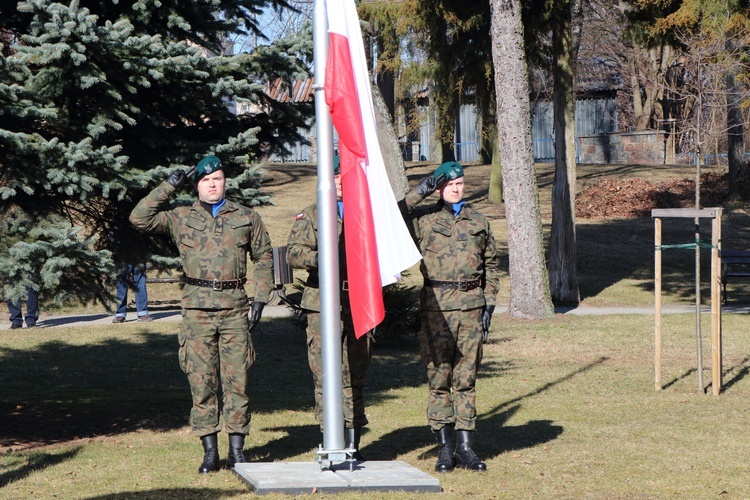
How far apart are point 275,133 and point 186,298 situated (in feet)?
8.07

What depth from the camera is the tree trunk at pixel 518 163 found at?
16.8m

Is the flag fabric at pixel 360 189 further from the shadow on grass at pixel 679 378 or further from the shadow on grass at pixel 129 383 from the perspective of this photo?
the shadow on grass at pixel 679 378

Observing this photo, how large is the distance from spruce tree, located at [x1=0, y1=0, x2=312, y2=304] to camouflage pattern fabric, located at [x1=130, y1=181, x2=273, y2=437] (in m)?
0.64

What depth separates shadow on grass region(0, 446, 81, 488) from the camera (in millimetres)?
7125

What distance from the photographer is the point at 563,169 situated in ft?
62.7

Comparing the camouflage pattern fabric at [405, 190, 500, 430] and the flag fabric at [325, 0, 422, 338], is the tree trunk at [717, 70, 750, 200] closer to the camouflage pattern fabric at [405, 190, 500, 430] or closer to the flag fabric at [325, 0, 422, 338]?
the camouflage pattern fabric at [405, 190, 500, 430]

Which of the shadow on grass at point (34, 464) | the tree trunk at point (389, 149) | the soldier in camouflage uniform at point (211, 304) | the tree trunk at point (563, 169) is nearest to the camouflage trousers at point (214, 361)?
the soldier in camouflage uniform at point (211, 304)

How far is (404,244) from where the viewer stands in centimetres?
675

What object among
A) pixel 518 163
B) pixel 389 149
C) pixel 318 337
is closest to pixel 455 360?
pixel 318 337

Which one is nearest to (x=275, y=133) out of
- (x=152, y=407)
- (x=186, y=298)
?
(x=186, y=298)

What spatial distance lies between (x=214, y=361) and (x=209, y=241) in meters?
0.85

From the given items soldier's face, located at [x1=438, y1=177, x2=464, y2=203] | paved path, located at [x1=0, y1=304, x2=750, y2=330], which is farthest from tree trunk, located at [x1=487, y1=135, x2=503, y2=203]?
soldier's face, located at [x1=438, y1=177, x2=464, y2=203]

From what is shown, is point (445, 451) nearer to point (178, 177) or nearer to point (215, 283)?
point (215, 283)

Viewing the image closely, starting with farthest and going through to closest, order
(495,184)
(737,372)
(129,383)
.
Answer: (495,184), (129,383), (737,372)
